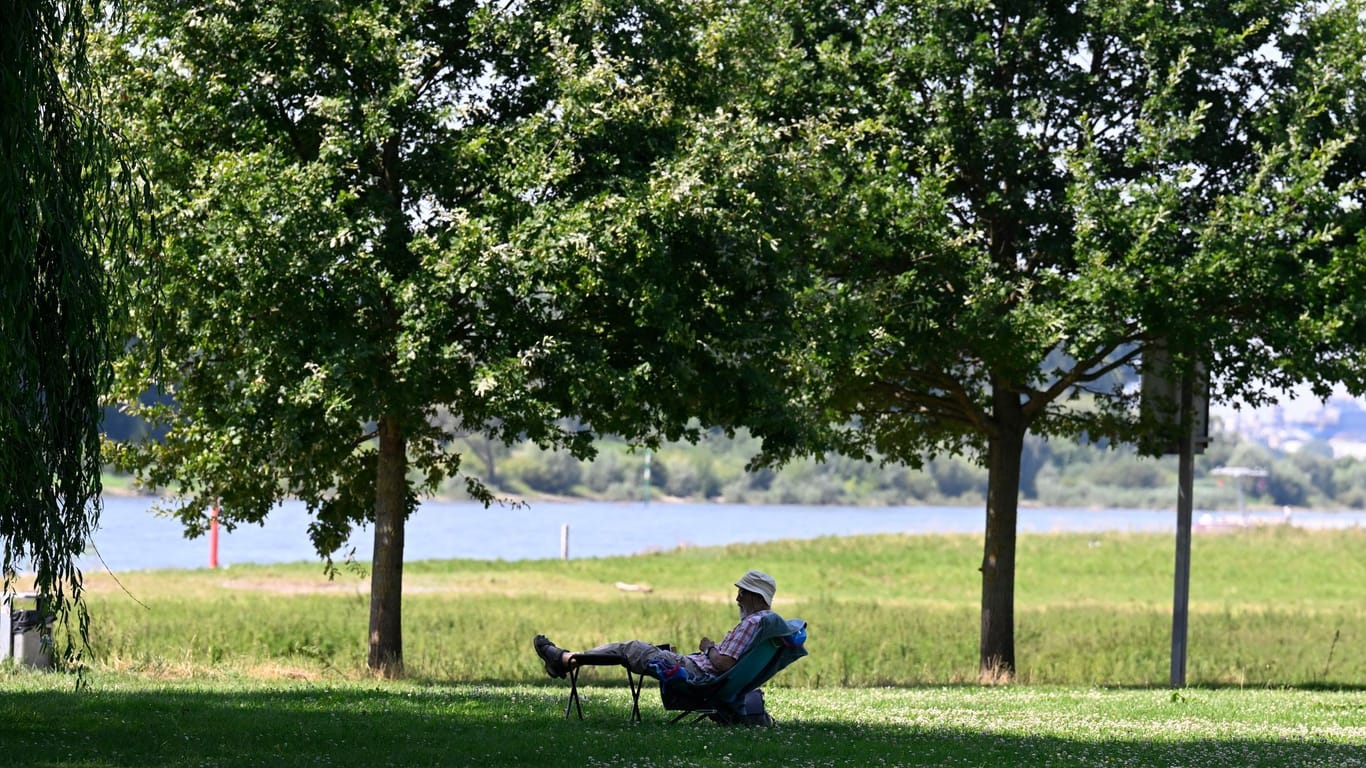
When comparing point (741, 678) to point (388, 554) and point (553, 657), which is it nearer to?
point (553, 657)

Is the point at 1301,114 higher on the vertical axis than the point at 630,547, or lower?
higher

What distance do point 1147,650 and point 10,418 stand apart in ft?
66.6

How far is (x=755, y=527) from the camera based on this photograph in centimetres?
11544

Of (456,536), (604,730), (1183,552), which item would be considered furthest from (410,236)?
(456,536)

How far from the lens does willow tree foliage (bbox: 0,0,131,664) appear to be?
869 centimetres

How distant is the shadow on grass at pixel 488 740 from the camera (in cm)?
903

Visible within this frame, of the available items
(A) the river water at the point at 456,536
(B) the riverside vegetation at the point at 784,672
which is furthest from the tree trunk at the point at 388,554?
(A) the river water at the point at 456,536

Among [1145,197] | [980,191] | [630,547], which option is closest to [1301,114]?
[1145,197]

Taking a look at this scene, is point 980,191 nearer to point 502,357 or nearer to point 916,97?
point 916,97

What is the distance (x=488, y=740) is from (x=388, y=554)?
7.10m

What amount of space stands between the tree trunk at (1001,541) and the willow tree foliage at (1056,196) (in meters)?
0.04

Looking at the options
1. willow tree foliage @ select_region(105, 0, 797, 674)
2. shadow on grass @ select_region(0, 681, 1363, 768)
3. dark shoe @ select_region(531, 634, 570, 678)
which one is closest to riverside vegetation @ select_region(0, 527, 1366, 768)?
shadow on grass @ select_region(0, 681, 1363, 768)

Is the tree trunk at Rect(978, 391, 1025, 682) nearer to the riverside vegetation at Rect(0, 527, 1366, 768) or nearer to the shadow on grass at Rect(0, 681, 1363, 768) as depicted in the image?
the riverside vegetation at Rect(0, 527, 1366, 768)

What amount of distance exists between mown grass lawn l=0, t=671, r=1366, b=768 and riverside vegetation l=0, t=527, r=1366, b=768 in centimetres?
4
